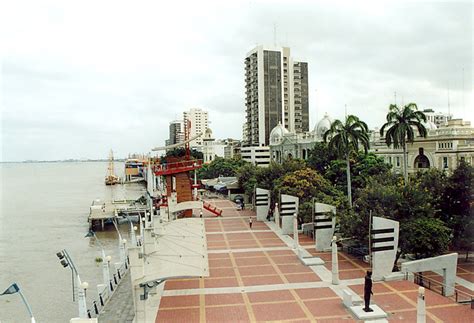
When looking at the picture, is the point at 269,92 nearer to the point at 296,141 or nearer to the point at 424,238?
the point at 296,141

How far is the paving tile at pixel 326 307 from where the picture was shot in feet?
63.9

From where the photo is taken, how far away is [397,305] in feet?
65.8

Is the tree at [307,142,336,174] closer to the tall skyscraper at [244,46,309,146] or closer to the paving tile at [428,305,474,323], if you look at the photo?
the paving tile at [428,305,474,323]

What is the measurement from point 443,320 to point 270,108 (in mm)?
113527

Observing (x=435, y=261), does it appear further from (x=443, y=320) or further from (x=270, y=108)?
(x=270, y=108)

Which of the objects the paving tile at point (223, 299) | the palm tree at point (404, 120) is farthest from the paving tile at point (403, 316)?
the palm tree at point (404, 120)

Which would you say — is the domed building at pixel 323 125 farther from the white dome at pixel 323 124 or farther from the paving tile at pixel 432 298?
the paving tile at pixel 432 298

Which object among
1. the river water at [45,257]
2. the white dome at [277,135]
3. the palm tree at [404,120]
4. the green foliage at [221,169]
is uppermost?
the white dome at [277,135]

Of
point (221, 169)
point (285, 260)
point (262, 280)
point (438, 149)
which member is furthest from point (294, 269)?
point (221, 169)

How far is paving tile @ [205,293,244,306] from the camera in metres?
21.2

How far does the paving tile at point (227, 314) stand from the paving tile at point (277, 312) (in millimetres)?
541

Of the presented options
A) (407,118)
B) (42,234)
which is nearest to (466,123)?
(407,118)

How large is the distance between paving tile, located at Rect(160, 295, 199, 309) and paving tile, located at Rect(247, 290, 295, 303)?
8.72 feet

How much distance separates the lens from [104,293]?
24406 millimetres
